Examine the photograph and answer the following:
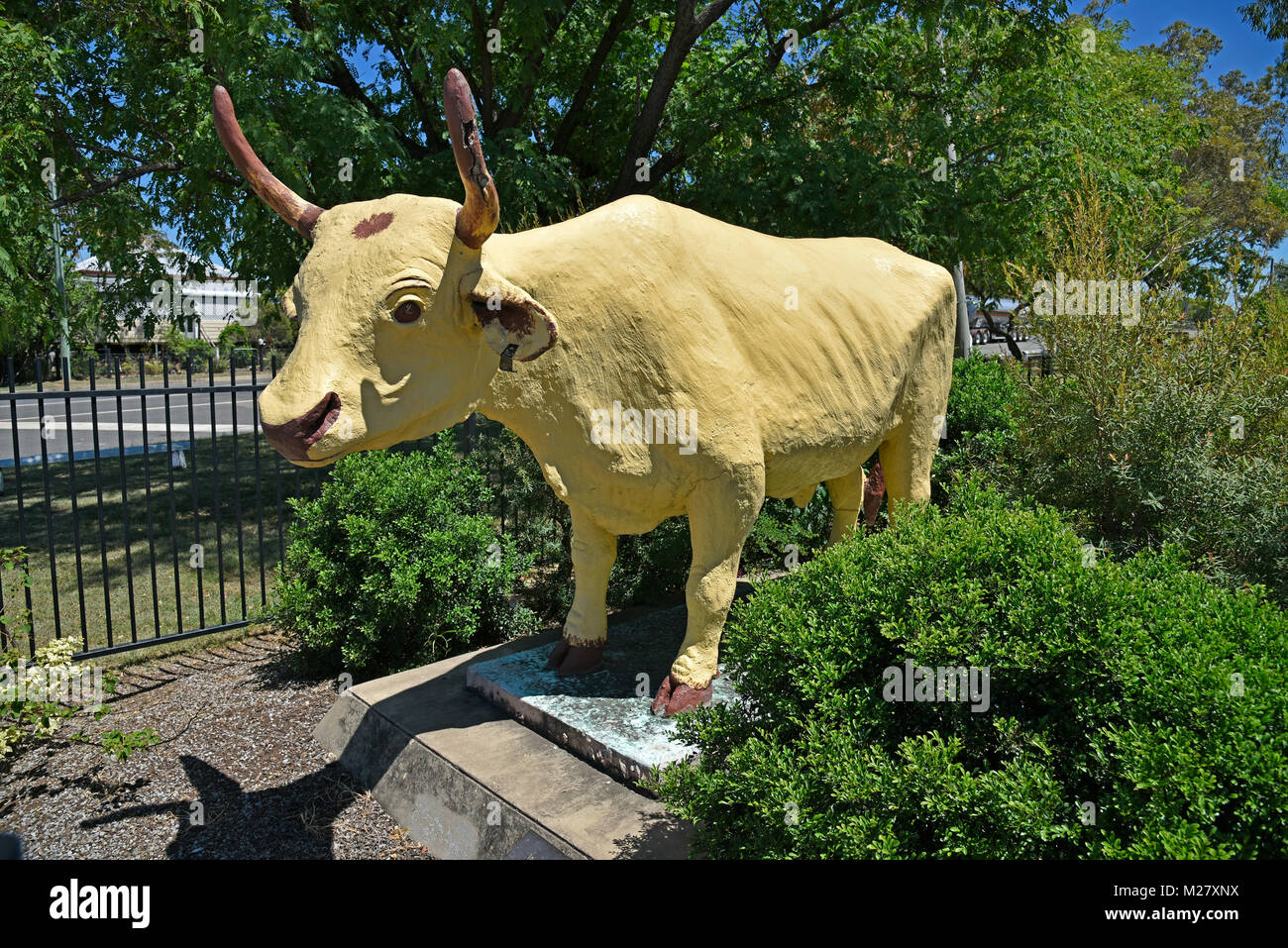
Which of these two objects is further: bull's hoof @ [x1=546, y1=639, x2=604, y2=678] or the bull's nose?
bull's hoof @ [x1=546, y1=639, x2=604, y2=678]

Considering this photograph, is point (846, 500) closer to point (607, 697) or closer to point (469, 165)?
point (607, 697)

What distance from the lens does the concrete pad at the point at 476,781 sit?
3.04 meters

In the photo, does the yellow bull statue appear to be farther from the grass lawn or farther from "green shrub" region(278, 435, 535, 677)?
the grass lawn

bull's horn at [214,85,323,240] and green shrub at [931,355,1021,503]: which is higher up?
bull's horn at [214,85,323,240]

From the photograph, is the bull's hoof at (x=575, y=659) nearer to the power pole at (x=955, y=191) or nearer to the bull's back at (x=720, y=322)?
the bull's back at (x=720, y=322)

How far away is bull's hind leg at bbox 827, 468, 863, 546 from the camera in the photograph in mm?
5066

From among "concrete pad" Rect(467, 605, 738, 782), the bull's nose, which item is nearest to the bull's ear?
the bull's nose

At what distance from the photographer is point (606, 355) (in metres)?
3.48

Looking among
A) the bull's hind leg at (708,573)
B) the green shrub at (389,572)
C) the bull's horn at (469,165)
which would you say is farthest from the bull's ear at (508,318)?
the green shrub at (389,572)

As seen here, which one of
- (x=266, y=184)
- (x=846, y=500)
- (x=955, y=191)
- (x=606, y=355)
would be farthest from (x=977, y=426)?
(x=266, y=184)

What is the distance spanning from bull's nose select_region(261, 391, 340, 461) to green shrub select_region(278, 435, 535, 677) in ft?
7.24

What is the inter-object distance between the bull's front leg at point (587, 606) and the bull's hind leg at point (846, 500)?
64.7 inches
